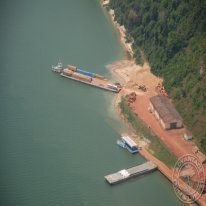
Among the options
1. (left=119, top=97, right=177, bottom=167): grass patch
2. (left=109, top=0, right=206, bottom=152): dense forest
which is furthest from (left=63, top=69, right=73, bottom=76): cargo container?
(left=109, top=0, right=206, bottom=152): dense forest

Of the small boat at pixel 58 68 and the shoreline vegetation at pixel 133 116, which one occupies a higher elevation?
the small boat at pixel 58 68

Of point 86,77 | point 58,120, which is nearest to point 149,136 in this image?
point 58,120

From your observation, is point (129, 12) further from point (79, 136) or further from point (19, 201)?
point (19, 201)

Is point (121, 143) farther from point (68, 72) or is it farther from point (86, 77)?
point (68, 72)

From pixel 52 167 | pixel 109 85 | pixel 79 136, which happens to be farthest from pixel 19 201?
pixel 109 85

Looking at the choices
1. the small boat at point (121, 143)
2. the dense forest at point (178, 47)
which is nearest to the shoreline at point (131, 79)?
the dense forest at point (178, 47)

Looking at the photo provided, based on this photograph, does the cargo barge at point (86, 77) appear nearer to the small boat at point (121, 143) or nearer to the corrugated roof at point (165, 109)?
the corrugated roof at point (165, 109)

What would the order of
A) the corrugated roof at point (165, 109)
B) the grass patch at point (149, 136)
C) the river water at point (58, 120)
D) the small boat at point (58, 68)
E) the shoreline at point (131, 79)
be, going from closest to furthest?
the river water at point (58, 120), the grass patch at point (149, 136), the shoreline at point (131, 79), the corrugated roof at point (165, 109), the small boat at point (58, 68)
